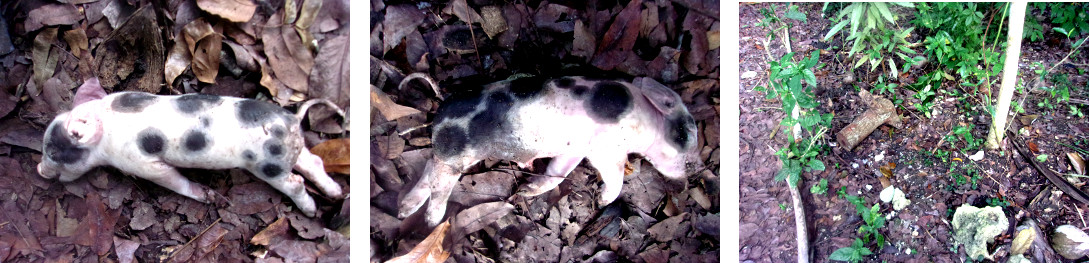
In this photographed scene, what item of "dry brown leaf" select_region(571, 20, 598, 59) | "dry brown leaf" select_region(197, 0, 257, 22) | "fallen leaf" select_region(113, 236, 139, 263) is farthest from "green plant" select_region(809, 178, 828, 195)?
"fallen leaf" select_region(113, 236, 139, 263)

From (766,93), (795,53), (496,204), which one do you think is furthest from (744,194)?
(496,204)

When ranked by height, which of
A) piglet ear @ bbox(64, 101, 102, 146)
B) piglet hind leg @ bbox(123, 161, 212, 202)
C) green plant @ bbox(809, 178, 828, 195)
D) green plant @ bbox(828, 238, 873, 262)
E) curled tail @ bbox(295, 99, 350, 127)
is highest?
curled tail @ bbox(295, 99, 350, 127)

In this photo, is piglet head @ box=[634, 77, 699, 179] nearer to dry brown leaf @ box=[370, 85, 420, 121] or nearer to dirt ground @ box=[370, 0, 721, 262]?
dirt ground @ box=[370, 0, 721, 262]

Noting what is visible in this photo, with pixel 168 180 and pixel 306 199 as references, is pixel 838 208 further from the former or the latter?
pixel 168 180

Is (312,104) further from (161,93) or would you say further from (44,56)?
(44,56)

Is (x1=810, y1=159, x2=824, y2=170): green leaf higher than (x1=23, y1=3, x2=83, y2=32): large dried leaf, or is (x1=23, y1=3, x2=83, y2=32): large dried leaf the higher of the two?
(x1=23, y1=3, x2=83, y2=32): large dried leaf

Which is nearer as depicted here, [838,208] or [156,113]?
[156,113]
